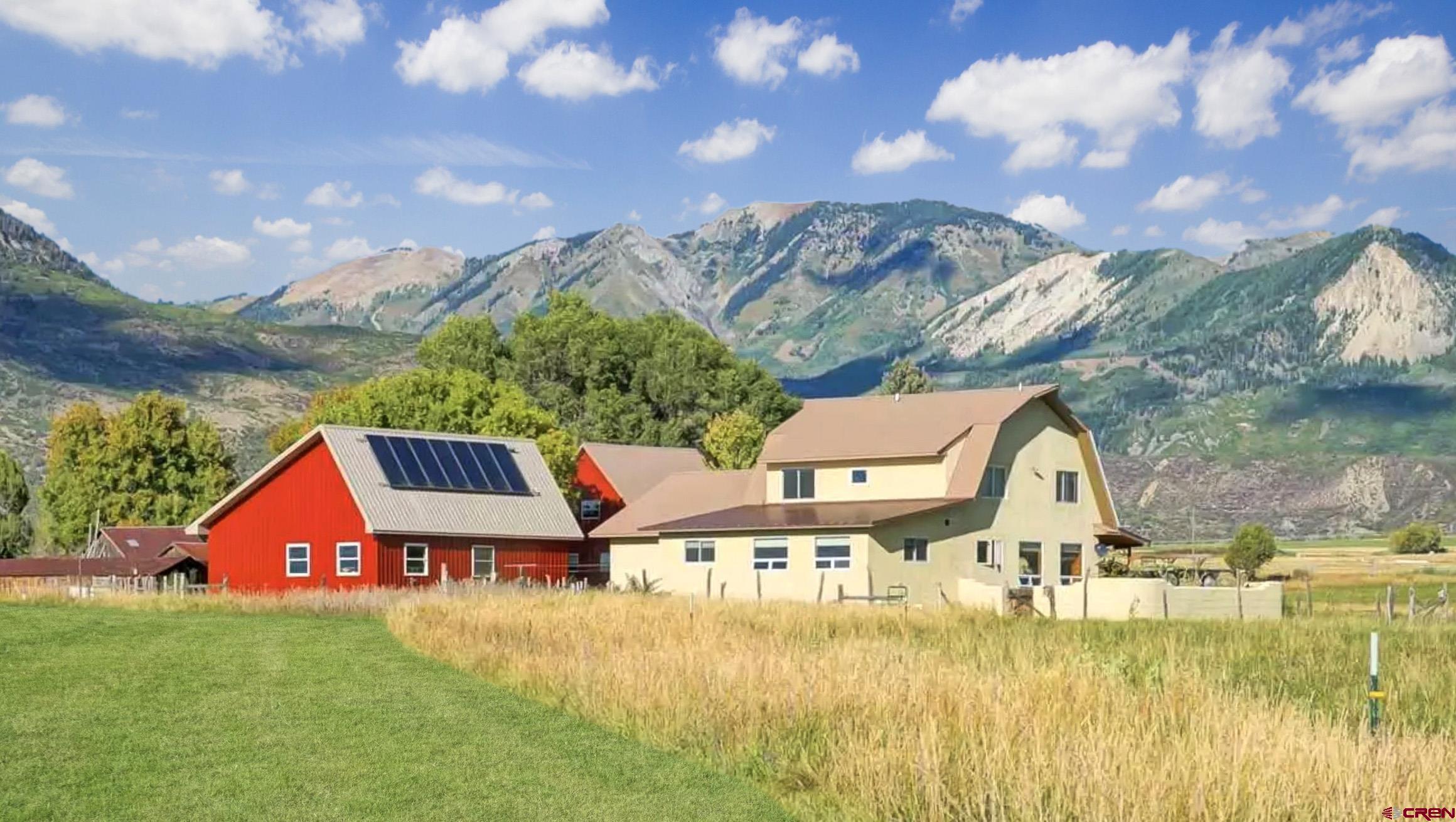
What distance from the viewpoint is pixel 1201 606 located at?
43719 millimetres

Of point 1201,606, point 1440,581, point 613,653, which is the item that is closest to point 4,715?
point 613,653

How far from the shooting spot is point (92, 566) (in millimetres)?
74562

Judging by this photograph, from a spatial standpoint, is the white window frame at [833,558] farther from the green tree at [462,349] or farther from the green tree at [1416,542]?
the green tree at [1416,542]

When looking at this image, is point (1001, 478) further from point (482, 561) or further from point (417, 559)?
point (417, 559)

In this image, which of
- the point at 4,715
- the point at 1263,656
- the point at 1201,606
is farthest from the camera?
the point at 1201,606

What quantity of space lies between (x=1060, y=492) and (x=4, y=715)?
143 feet

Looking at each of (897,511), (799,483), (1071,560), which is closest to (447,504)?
(799,483)

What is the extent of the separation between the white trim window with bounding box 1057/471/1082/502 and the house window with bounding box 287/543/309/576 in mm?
24522

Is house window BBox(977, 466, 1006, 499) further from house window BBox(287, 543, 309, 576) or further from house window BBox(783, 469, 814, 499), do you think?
house window BBox(287, 543, 309, 576)

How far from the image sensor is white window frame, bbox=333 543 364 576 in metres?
51.8

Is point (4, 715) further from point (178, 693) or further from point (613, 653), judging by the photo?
point (613, 653)

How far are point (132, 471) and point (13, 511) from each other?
28.8 m

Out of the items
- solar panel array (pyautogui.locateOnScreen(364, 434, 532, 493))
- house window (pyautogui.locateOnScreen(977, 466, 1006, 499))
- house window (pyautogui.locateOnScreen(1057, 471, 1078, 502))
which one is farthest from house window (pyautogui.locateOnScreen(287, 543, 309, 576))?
house window (pyautogui.locateOnScreen(1057, 471, 1078, 502))

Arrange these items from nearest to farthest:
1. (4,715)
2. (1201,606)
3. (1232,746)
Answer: (1232,746) < (4,715) < (1201,606)
